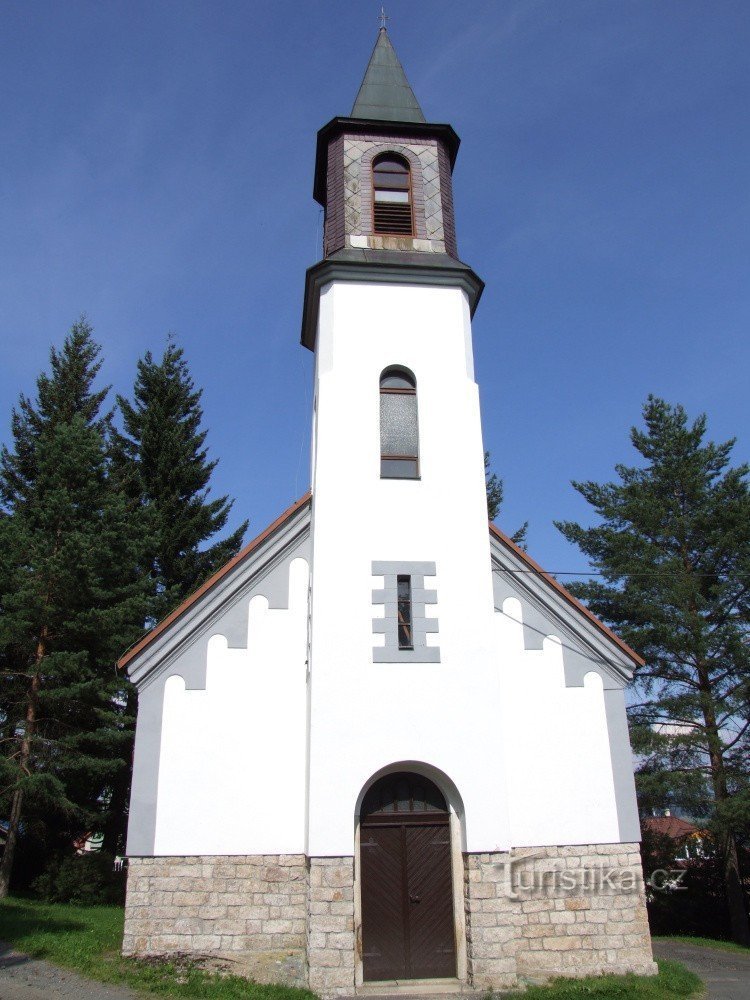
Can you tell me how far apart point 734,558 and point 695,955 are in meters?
11.0

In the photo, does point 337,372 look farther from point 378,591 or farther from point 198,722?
point 198,722

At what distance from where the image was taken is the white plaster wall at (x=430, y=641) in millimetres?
9547

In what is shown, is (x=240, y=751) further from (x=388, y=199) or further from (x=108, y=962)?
(x=388, y=199)

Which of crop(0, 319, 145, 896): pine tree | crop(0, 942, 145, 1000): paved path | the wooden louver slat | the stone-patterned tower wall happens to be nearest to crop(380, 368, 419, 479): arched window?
the stone-patterned tower wall

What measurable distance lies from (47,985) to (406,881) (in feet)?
14.7

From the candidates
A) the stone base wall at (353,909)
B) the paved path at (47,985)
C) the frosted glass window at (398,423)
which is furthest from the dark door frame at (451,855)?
the frosted glass window at (398,423)

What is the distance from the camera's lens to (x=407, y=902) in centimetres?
957

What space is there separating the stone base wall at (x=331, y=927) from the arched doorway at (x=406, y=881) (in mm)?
699

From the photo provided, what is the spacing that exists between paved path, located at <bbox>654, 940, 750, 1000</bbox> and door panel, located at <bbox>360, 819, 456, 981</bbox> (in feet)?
11.1

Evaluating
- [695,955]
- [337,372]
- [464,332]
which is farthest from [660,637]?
[337,372]

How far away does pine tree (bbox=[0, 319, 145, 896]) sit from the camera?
18.1 metres

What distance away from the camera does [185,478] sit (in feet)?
88.2

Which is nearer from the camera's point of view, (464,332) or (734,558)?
(464,332)

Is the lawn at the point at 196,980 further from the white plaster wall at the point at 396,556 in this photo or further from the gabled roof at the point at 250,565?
the gabled roof at the point at 250,565
